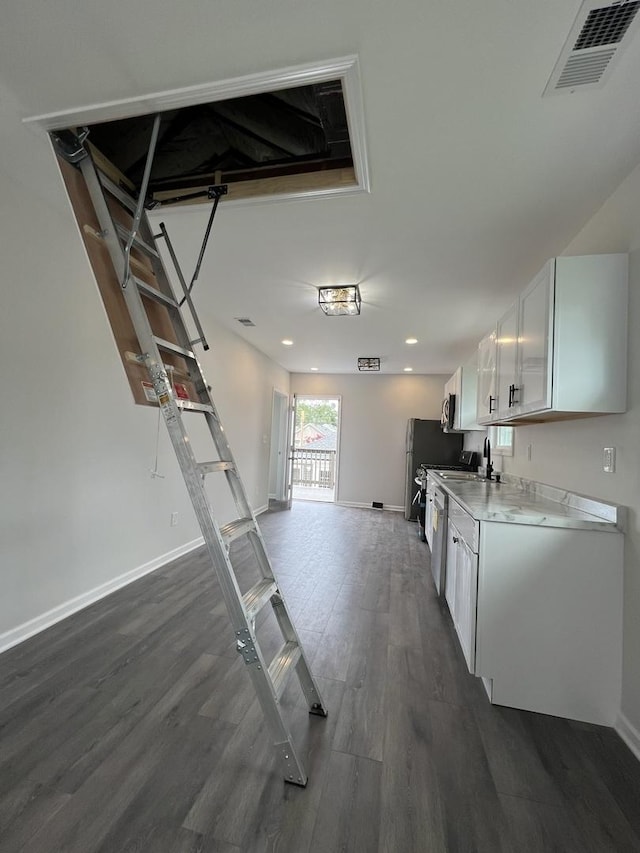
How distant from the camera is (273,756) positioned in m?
1.41

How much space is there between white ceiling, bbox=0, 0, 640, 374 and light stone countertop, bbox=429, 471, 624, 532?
5.32ft

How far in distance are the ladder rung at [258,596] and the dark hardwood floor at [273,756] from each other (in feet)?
Result: 2.00

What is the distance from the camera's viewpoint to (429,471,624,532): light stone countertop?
1687mm

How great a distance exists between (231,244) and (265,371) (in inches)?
138

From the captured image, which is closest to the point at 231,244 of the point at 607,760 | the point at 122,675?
the point at 122,675

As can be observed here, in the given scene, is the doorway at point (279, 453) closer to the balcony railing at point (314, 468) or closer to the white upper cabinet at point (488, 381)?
the balcony railing at point (314, 468)

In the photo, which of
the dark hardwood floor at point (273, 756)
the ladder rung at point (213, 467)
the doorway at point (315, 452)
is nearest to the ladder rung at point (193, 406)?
the ladder rung at point (213, 467)

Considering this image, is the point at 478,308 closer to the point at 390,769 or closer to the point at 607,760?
the point at 607,760

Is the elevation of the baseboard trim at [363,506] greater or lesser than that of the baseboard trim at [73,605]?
lesser

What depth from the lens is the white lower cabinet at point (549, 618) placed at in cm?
165

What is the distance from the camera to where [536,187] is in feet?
6.02

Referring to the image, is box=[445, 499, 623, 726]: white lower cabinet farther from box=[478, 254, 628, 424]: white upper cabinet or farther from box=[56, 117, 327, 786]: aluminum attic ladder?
box=[56, 117, 327, 786]: aluminum attic ladder

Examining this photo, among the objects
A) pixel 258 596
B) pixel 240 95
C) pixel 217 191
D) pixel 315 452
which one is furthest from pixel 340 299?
pixel 315 452

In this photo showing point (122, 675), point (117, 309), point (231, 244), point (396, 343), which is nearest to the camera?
point (117, 309)
